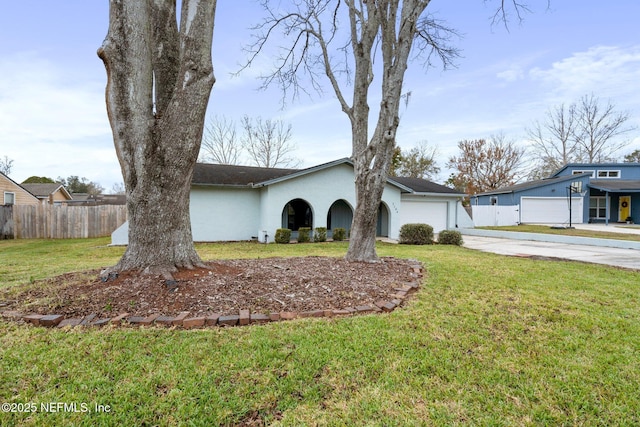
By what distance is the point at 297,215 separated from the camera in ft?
50.0

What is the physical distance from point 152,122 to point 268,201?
28.1 ft

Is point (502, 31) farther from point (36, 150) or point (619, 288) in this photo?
point (36, 150)

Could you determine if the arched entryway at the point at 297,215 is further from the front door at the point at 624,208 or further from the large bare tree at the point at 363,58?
the front door at the point at 624,208

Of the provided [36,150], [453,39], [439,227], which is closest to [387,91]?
[453,39]

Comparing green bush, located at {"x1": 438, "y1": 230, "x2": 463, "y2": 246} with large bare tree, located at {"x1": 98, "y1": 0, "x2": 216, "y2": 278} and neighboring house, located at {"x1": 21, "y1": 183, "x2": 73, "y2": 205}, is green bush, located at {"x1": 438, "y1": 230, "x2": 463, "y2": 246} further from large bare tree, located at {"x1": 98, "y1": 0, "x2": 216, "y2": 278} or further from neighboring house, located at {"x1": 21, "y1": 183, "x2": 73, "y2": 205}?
neighboring house, located at {"x1": 21, "y1": 183, "x2": 73, "y2": 205}

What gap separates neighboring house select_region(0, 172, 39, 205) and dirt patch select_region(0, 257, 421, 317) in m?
23.2

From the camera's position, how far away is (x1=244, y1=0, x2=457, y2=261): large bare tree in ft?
21.6

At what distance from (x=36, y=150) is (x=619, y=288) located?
2540 cm

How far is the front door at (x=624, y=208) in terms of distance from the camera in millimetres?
22875

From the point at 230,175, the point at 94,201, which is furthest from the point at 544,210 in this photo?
the point at 94,201

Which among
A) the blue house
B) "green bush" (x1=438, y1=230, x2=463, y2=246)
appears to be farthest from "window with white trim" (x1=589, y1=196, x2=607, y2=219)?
"green bush" (x1=438, y1=230, x2=463, y2=246)

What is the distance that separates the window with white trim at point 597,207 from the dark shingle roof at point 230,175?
2439cm

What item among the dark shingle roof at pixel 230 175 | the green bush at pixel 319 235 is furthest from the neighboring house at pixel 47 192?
the green bush at pixel 319 235

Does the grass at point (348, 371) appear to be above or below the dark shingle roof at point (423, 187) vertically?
below
